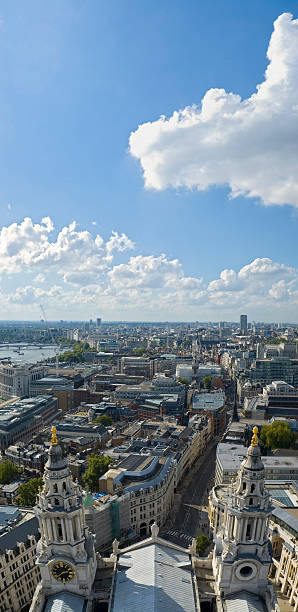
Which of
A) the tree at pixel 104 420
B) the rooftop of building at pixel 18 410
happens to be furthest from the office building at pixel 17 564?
the tree at pixel 104 420

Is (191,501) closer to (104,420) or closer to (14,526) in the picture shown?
(14,526)

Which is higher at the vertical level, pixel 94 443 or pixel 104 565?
pixel 104 565

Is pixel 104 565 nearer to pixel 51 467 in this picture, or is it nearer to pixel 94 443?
pixel 51 467

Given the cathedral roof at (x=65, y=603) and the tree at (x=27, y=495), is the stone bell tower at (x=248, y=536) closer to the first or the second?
the cathedral roof at (x=65, y=603)

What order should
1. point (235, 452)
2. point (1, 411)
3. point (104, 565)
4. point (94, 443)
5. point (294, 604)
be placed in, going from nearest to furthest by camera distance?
point (104, 565) < point (294, 604) < point (235, 452) < point (94, 443) < point (1, 411)

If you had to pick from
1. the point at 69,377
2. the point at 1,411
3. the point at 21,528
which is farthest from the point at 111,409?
the point at 21,528

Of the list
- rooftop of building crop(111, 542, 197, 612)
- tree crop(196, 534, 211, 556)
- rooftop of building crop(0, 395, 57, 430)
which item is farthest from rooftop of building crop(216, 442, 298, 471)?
rooftop of building crop(0, 395, 57, 430)
